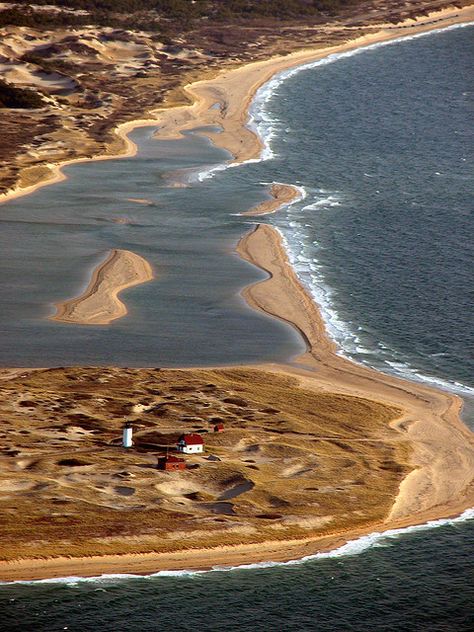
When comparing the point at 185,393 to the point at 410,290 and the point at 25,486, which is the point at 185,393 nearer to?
the point at 25,486

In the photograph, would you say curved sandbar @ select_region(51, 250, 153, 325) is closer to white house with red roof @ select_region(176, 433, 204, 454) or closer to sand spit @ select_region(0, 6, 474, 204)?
sand spit @ select_region(0, 6, 474, 204)

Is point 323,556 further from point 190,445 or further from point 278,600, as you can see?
point 190,445

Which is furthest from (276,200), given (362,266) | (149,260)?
(149,260)

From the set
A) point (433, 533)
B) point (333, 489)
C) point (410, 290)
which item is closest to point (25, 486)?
point (333, 489)

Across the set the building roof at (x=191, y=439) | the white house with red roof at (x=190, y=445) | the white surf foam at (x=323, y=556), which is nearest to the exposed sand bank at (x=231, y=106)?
the building roof at (x=191, y=439)

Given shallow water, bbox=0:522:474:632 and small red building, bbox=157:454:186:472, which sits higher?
small red building, bbox=157:454:186:472

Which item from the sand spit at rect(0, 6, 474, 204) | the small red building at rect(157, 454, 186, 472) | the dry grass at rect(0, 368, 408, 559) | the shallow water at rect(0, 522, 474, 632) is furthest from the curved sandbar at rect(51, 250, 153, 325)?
the shallow water at rect(0, 522, 474, 632)
